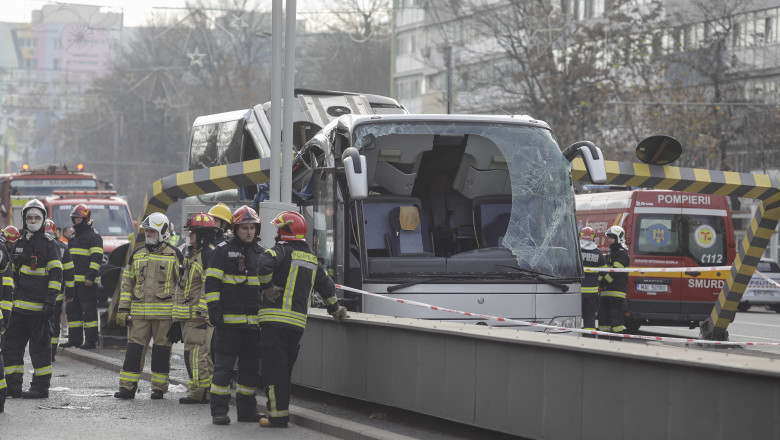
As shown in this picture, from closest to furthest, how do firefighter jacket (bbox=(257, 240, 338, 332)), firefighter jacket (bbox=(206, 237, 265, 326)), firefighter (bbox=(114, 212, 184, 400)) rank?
1. firefighter jacket (bbox=(257, 240, 338, 332))
2. firefighter jacket (bbox=(206, 237, 265, 326))
3. firefighter (bbox=(114, 212, 184, 400))

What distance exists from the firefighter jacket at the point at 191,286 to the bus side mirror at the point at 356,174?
4.78ft

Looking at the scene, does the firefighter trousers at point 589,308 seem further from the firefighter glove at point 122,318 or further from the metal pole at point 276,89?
the firefighter glove at point 122,318

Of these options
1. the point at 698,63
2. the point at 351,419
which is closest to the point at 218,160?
the point at 351,419

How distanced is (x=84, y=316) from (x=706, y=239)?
416 inches

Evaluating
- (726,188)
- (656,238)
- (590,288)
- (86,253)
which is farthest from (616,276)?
(86,253)

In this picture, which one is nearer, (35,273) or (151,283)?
(35,273)

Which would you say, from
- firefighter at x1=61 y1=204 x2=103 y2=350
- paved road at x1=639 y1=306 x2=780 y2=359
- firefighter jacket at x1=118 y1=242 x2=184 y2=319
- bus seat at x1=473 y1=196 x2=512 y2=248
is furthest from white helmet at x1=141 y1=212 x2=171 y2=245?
paved road at x1=639 y1=306 x2=780 y2=359

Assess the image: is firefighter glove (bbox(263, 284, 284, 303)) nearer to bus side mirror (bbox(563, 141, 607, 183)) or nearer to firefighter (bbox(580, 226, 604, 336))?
bus side mirror (bbox(563, 141, 607, 183))

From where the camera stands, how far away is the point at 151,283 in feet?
41.5

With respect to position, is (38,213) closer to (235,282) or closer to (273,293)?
(235,282)

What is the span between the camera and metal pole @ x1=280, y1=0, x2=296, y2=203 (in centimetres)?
1466

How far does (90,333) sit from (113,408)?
6130 millimetres

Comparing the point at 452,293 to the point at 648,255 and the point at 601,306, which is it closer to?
the point at 601,306

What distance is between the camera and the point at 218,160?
71.8 ft
